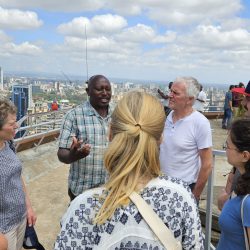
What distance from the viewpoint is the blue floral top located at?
1.31 metres

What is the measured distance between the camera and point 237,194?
174 centimetres

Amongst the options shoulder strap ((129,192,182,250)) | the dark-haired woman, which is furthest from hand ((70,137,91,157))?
shoulder strap ((129,192,182,250))

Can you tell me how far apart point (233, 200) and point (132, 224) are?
2.22ft

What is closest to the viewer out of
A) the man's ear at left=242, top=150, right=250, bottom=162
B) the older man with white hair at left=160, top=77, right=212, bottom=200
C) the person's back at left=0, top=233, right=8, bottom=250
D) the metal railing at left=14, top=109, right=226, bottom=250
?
the man's ear at left=242, top=150, right=250, bottom=162

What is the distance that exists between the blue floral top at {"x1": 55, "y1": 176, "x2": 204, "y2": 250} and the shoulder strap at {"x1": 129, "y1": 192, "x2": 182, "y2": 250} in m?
0.02

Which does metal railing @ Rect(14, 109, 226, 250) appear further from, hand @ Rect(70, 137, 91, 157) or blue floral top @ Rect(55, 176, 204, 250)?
blue floral top @ Rect(55, 176, 204, 250)

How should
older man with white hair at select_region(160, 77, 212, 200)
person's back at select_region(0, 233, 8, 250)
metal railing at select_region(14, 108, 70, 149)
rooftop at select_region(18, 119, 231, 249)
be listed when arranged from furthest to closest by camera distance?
metal railing at select_region(14, 108, 70, 149) → rooftop at select_region(18, 119, 231, 249) → older man with white hair at select_region(160, 77, 212, 200) → person's back at select_region(0, 233, 8, 250)

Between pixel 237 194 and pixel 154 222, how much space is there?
2.03ft

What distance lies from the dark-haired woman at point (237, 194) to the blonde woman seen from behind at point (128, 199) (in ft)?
1.27

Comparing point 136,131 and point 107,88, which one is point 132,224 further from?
point 107,88

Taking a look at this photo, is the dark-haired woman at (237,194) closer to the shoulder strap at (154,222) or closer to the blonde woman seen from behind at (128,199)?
the blonde woman seen from behind at (128,199)

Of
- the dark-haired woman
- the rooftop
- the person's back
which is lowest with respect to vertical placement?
the rooftop

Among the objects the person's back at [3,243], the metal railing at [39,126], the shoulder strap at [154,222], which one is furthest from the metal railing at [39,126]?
the shoulder strap at [154,222]

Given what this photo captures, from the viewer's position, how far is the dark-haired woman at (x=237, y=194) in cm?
169
